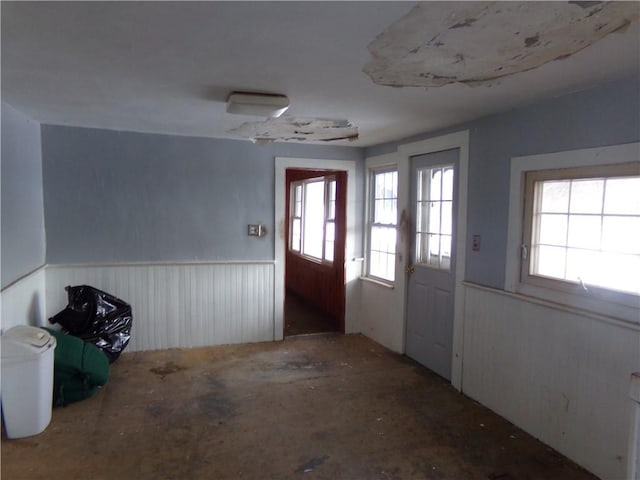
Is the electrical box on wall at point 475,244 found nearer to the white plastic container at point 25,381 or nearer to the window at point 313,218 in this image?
the window at point 313,218

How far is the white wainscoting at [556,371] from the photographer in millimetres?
2379

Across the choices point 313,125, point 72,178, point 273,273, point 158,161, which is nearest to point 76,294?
point 72,178

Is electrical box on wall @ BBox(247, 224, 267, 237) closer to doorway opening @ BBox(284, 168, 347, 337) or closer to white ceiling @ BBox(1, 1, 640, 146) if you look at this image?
doorway opening @ BBox(284, 168, 347, 337)

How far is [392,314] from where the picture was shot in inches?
181

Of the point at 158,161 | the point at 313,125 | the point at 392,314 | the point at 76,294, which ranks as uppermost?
the point at 313,125

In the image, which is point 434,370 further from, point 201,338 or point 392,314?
point 201,338

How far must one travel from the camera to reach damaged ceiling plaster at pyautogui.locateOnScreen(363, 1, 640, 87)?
1592 mm

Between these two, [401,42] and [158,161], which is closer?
[401,42]

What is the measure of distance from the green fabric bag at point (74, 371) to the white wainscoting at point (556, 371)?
9.71ft

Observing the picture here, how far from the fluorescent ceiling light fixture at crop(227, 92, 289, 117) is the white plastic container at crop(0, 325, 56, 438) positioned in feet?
6.51

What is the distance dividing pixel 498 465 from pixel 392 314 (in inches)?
82.5

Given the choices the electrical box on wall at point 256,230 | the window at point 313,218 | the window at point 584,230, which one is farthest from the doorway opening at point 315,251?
the window at point 584,230

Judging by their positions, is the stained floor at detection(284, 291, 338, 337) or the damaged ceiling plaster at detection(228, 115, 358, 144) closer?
the damaged ceiling plaster at detection(228, 115, 358, 144)

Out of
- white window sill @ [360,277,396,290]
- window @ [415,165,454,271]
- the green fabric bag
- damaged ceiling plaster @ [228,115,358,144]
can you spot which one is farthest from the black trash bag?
window @ [415,165,454,271]
